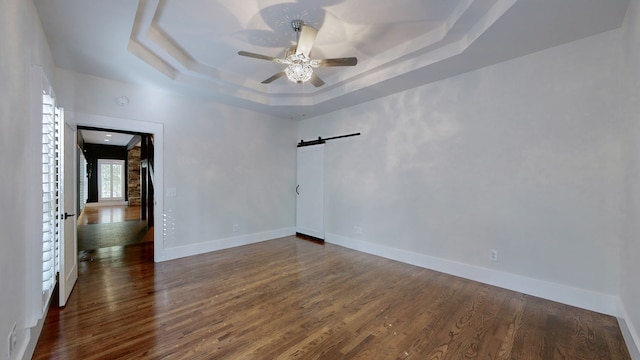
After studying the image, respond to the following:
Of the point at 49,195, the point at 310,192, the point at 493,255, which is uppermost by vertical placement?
the point at 49,195

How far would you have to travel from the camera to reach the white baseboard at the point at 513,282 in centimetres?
241

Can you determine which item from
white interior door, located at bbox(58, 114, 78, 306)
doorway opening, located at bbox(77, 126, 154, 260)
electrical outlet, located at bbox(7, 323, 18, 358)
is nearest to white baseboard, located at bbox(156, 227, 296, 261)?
white interior door, located at bbox(58, 114, 78, 306)

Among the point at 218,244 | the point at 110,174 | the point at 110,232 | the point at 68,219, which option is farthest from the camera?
the point at 110,174

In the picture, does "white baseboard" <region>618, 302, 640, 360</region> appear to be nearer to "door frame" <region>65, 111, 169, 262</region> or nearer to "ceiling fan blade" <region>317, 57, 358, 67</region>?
"ceiling fan blade" <region>317, 57, 358, 67</region>

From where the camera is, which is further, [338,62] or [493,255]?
[493,255]

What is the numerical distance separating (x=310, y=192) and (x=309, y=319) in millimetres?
3315

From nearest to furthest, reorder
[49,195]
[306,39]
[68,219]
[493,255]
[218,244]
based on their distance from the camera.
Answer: [49,195]
[306,39]
[68,219]
[493,255]
[218,244]

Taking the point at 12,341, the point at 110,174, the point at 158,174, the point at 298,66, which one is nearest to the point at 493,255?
the point at 298,66

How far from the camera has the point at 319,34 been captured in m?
2.85

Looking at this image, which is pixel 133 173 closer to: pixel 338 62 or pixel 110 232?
pixel 110 232

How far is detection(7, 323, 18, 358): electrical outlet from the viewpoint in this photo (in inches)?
55.3

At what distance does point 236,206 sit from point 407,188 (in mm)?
3135

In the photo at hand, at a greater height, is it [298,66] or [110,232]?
[298,66]

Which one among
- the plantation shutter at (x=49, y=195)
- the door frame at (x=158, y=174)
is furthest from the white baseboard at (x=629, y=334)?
the door frame at (x=158, y=174)
